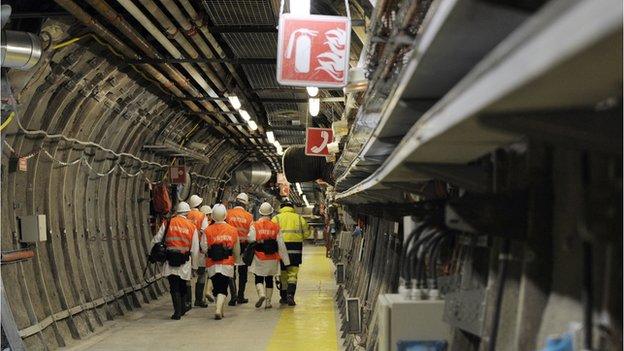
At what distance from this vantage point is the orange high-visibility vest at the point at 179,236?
11375mm

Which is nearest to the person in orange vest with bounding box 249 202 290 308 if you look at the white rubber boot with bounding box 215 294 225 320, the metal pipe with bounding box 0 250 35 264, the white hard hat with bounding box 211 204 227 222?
the white hard hat with bounding box 211 204 227 222

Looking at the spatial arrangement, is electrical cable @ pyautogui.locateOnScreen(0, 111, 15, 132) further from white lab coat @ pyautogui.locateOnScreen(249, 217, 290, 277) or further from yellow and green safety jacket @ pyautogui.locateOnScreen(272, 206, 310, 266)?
yellow and green safety jacket @ pyautogui.locateOnScreen(272, 206, 310, 266)

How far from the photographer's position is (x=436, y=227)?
10.7ft

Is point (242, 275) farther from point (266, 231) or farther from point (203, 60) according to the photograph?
point (203, 60)

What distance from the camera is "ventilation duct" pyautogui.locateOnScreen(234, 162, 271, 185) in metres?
26.1

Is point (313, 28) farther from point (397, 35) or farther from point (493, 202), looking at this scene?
point (493, 202)

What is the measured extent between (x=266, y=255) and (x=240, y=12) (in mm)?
5229

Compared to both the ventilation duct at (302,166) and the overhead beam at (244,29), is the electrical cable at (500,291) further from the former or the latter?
the ventilation duct at (302,166)

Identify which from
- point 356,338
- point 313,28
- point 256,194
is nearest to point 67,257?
point 356,338

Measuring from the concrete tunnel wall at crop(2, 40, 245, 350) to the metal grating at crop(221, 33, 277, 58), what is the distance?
5.16 ft

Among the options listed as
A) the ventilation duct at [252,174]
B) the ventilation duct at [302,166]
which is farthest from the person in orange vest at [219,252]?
the ventilation duct at [252,174]

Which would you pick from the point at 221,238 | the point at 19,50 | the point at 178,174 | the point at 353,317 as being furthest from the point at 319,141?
the point at 19,50

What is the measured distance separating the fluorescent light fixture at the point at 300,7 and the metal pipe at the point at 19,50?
7.28 ft

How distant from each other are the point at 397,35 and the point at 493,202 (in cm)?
120
